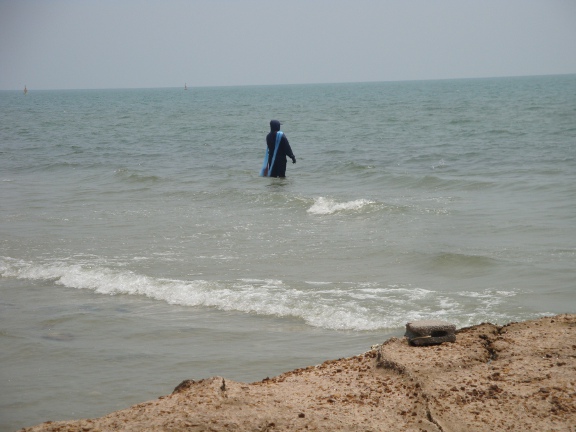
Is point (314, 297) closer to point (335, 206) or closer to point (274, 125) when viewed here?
point (335, 206)

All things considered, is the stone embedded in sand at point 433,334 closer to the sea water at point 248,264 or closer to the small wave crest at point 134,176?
the sea water at point 248,264

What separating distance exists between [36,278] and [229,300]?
8.85 ft

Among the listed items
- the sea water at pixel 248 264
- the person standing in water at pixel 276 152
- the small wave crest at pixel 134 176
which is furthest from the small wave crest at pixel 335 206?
the small wave crest at pixel 134 176

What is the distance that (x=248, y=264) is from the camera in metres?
8.99

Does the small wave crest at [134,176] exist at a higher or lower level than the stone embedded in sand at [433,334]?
lower

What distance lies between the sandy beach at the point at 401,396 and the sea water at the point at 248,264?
3.22 feet

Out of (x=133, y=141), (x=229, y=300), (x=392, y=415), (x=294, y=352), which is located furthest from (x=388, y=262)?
(x=133, y=141)

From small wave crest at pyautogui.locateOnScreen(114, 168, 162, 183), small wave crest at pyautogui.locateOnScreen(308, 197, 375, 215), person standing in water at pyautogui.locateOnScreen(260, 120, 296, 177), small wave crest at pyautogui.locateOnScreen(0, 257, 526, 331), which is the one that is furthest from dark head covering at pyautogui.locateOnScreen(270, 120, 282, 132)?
small wave crest at pyautogui.locateOnScreen(0, 257, 526, 331)

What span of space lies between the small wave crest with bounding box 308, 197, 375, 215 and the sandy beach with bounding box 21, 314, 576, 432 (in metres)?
7.59

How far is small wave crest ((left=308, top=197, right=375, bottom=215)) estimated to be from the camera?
1238 cm

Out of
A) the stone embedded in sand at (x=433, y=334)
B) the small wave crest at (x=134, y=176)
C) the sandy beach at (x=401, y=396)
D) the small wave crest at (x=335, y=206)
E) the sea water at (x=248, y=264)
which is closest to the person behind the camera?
the sandy beach at (x=401, y=396)

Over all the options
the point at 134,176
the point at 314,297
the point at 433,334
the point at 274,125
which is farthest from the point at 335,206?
the point at 433,334

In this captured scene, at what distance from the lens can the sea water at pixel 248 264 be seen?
589 centimetres

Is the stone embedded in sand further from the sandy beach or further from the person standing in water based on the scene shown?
the person standing in water
